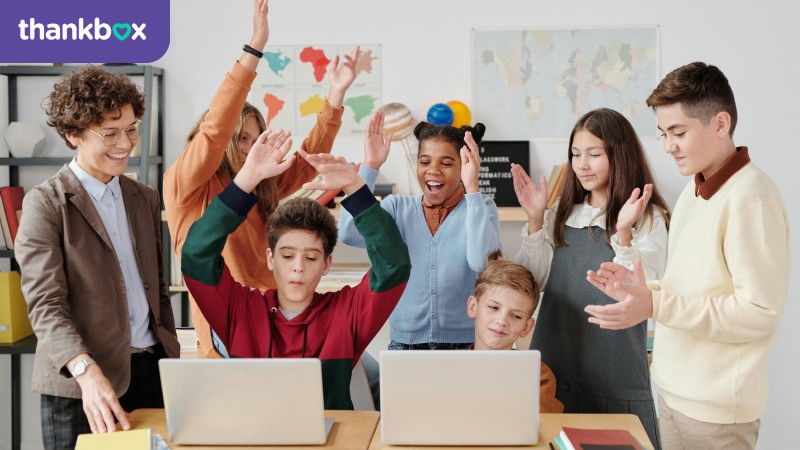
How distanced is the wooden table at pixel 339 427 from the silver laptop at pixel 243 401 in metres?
0.02

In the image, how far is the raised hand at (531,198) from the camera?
2156mm

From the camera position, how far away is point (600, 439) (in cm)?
156

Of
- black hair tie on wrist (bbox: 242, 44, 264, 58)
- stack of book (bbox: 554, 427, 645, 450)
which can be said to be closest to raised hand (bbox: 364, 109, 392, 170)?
black hair tie on wrist (bbox: 242, 44, 264, 58)

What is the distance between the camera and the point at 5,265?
12.5 feet

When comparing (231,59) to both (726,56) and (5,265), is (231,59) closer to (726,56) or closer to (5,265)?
(5,265)

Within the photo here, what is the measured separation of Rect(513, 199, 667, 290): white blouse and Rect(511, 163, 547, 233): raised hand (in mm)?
27

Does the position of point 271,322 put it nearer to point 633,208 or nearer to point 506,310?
point 506,310

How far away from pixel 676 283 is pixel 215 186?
1.28 m

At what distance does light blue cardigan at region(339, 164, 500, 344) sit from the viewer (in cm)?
223

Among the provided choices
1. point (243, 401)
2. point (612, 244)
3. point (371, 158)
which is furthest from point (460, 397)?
point (371, 158)

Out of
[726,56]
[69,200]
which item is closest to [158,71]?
[69,200]

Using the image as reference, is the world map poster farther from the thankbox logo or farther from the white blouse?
the white blouse

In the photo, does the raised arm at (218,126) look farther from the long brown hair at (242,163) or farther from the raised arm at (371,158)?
the raised arm at (371,158)

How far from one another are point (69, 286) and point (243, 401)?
1.66ft
